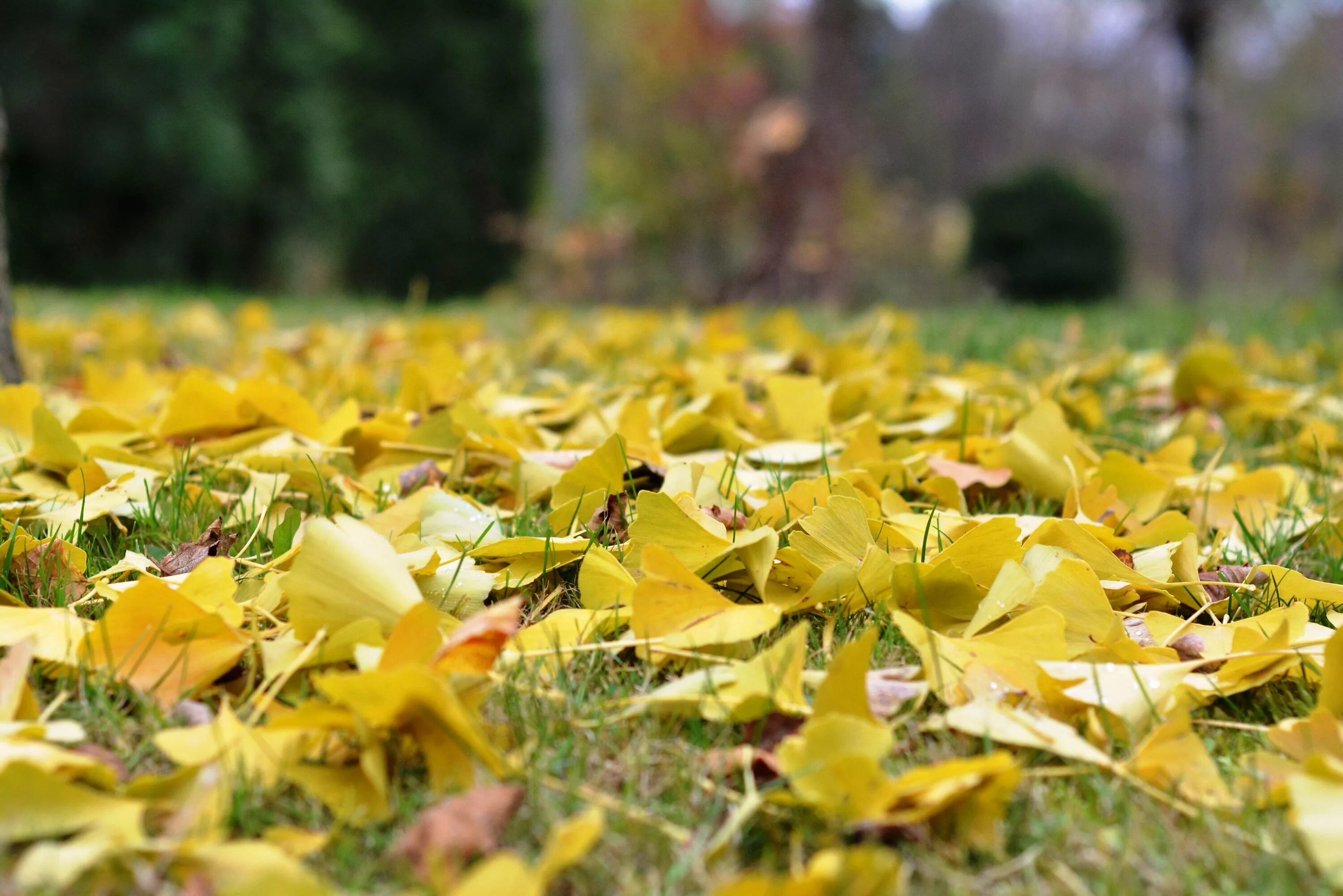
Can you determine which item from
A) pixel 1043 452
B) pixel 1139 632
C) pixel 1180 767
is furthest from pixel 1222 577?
pixel 1180 767

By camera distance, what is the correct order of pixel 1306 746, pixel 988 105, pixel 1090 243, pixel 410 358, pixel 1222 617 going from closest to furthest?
pixel 1306 746, pixel 1222 617, pixel 410 358, pixel 1090 243, pixel 988 105

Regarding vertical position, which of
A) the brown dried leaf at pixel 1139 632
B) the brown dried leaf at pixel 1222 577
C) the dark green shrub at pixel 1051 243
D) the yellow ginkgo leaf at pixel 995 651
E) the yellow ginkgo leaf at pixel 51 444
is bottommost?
the dark green shrub at pixel 1051 243

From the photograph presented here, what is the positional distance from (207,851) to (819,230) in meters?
7.76

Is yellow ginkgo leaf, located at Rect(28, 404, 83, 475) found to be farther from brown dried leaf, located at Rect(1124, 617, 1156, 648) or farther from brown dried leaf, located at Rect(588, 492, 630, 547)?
brown dried leaf, located at Rect(1124, 617, 1156, 648)

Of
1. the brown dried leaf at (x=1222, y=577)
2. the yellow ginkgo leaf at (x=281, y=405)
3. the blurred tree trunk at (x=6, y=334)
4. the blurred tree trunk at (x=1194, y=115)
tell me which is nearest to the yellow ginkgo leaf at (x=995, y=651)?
the brown dried leaf at (x=1222, y=577)

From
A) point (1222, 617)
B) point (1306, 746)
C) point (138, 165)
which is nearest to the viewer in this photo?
point (1306, 746)

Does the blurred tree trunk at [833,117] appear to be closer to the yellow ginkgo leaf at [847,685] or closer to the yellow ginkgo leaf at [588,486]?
the yellow ginkgo leaf at [588,486]

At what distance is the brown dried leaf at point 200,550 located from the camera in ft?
3.81

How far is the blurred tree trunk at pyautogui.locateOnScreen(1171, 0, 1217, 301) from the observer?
1005cm

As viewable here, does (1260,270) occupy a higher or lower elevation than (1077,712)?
lower

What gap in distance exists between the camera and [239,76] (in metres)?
8.23

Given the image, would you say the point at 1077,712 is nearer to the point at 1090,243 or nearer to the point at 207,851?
the point at 207,851

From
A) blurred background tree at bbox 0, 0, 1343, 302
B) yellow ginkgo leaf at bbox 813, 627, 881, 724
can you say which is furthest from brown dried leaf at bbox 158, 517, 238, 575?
blurred background tree at bbox 0, 0, 1343, 302

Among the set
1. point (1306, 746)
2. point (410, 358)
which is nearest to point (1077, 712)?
point (1306, 746)
